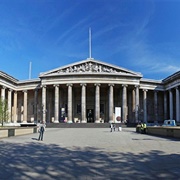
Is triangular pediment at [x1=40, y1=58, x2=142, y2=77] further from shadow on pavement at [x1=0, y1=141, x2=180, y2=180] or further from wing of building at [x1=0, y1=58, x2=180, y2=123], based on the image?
shadow on pavement at [x1=0, y1=141, x2=180, y2=180]

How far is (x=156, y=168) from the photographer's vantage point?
27.8 feet

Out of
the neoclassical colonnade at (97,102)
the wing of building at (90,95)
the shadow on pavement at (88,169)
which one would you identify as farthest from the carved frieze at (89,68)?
the shadow on pavement at (88,169)

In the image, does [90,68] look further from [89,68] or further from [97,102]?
[97,102]

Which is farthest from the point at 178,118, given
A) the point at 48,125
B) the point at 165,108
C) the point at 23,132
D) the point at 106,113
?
the point at 23,132

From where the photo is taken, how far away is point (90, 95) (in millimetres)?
69438

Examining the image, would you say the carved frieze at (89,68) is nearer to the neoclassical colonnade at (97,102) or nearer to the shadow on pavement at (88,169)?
the neoclassical colonnade at (97,102)

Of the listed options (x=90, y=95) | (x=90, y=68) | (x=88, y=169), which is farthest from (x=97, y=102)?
(x=88, y=169)

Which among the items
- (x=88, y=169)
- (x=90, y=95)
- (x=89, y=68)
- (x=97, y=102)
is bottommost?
(x=88, y=169)

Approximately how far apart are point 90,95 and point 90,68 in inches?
384

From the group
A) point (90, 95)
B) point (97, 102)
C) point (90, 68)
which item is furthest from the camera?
point (90, 95)

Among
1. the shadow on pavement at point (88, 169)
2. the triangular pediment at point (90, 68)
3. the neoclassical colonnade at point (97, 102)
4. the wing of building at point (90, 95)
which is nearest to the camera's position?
the shadow on pavement at point (88, 169)

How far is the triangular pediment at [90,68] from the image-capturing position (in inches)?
2468

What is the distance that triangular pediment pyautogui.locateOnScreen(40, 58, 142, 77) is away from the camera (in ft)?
206

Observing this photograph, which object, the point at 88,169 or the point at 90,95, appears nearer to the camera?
the point at 88,169
